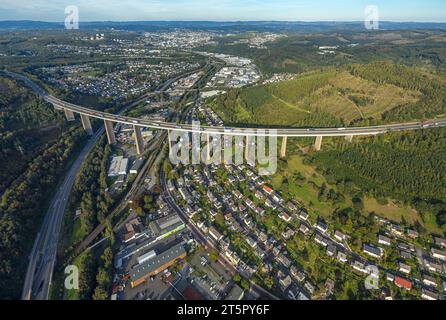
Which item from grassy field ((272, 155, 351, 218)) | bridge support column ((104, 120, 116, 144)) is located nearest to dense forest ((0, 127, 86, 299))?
bridge support column ((104, 120, 116, 144))

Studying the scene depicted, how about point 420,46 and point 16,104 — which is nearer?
point 16,104

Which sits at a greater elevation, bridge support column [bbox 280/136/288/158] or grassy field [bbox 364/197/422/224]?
bridge support column [bbox 280/136/288/158]

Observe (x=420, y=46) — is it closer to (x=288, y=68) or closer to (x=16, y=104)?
(x=288, y=68)

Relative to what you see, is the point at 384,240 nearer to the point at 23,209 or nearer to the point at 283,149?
the point at 283,149

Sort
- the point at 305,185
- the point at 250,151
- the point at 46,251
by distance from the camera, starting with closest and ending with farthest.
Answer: the point at 46,251, the point at 305,185, the point at 250,151

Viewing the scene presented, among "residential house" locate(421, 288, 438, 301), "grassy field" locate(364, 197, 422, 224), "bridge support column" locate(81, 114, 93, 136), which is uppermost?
"bridge support column" locate(81, 114, 93, 136)

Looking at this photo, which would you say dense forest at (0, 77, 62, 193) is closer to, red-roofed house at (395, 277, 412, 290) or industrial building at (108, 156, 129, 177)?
industrial building at (108, 156, 129, 177)

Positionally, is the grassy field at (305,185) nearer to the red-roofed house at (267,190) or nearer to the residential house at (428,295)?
the red-roofed house at (267,190)

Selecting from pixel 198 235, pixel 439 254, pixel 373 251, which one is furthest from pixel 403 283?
pixel 198 235

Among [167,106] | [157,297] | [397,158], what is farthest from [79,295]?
[167,106]
